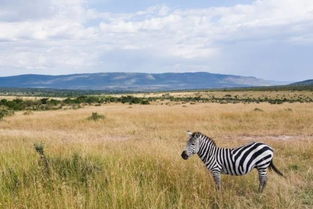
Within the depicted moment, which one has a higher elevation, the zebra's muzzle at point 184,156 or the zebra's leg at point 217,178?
the zebra's muzzle at point 184,156

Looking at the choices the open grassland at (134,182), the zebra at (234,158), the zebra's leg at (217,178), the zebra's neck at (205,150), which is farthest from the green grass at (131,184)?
the zebra's neck at (205,150)

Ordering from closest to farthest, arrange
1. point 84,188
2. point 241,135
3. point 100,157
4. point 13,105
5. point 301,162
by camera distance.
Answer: point 84,188, point 100,157, point 301,162, point 241,135, point 13,105

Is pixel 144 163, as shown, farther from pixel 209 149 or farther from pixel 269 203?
pixel 269 203

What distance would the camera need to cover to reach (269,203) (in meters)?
6.29

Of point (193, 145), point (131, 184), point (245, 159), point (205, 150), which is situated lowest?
point (131, 184)

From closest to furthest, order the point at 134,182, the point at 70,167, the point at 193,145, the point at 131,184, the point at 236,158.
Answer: the point at 131,184 → the point at 134,182 → the point at 193,145 → the point at 236,158 → the point at 70,167

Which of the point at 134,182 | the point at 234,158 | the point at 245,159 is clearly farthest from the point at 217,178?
the point at 134,182

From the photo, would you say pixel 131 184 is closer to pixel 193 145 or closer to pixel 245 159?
pixel 193 145

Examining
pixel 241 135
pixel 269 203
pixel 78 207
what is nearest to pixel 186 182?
pixel 269 203

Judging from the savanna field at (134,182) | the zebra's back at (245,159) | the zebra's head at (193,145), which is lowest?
the savanna field at (134,182)

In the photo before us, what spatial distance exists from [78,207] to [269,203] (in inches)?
115

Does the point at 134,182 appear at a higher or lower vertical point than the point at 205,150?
lower

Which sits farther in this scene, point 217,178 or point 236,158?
point 236,158

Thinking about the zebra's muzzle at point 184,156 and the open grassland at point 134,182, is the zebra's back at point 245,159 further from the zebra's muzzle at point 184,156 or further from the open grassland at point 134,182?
the zebra's muzzle at point 184,156
